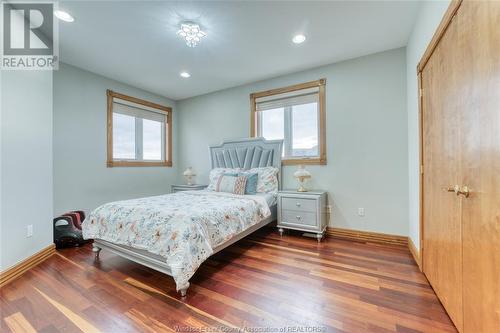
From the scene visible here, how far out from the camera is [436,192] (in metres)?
1.68

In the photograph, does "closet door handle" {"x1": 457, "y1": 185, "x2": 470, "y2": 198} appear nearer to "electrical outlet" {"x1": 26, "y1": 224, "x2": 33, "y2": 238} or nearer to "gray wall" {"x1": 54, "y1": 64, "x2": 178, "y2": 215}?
"electrical outlet" {"x1": 26, "y1": 224, "x2": 33, "y2": 238}

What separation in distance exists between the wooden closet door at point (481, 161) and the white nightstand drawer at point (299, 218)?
1.78m

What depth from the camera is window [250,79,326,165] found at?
337 centimetres

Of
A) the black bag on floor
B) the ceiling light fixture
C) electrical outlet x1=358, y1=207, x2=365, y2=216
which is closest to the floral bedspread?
the black bag on floor

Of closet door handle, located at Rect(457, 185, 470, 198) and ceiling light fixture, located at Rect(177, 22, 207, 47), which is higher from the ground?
ceiling light fixture, located at Rect(177, 22, 207, 47)

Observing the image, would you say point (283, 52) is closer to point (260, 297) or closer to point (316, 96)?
point (316, 96)

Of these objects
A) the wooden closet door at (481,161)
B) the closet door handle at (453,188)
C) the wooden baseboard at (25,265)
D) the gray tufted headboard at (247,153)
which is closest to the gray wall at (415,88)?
the wooden closet door at (481,161)

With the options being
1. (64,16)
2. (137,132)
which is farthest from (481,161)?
(137,132)

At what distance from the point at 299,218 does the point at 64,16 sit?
11.8 ft

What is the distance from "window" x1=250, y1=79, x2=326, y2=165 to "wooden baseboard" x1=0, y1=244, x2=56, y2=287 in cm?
326

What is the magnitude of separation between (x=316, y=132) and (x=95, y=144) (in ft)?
11.9

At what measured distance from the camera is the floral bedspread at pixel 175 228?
5.71ft

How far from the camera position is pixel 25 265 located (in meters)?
2.18

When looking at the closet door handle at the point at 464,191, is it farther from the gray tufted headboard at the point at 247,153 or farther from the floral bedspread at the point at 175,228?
the gray tufted headboard at the point at 247,153
